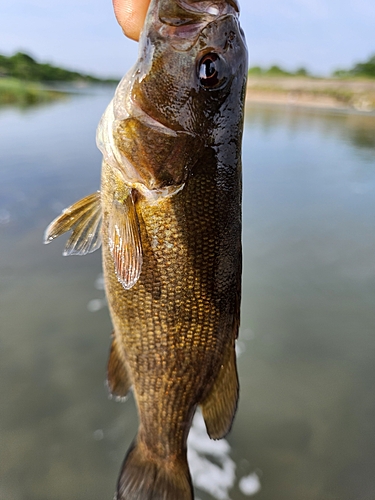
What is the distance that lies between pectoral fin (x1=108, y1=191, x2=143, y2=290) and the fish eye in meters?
0.44

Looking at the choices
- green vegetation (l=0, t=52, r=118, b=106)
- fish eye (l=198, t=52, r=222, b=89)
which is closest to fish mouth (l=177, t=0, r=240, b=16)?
fish eye (l=198, t=52, r=222, b=89)

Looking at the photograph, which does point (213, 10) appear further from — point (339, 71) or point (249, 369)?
point (339, 71)

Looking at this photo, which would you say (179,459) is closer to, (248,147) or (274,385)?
(274,385)

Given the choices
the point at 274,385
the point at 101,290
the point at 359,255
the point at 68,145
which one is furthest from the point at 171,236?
the point at 68,145

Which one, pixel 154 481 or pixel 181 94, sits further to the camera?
pixel 154 481

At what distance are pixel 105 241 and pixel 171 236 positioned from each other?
27 cm

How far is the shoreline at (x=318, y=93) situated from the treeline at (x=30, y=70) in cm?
3460

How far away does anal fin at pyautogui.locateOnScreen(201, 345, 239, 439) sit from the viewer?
1.44 m

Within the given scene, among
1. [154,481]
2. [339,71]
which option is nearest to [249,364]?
[154,481]

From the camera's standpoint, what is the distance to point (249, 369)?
135 inches

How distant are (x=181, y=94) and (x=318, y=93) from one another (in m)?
39.8

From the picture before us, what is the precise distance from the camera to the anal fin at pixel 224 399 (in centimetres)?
144

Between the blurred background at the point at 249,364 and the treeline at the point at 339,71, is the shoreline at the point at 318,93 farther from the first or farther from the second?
the blurred background at the point at 249,364

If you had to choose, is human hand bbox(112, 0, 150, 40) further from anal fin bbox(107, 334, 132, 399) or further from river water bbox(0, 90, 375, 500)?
river water bbox(0, 90, 375, 500)
